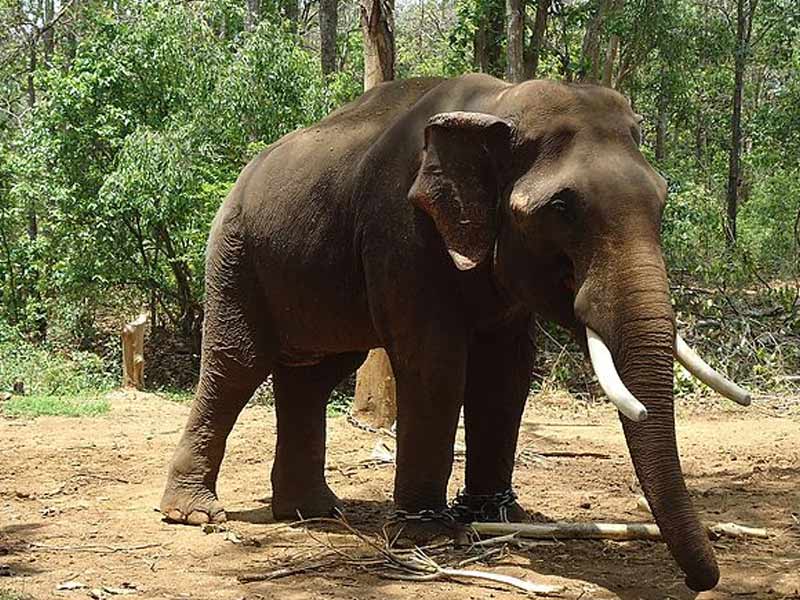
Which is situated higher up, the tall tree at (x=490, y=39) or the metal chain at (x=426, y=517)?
the tall tree at (x=490, y=39)

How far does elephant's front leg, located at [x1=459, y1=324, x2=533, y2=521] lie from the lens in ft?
20.4

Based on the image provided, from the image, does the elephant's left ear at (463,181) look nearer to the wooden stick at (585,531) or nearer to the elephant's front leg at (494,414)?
the elephant's front leg at (494,414)

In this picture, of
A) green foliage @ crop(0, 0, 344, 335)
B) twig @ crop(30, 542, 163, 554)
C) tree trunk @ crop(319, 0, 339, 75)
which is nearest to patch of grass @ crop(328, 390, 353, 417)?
green foliage @ crop(0, 0, 344, 335)

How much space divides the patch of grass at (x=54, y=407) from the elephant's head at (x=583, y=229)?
23.8 ft

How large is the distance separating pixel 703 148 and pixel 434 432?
29926 mm

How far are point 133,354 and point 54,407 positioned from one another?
10.0ft

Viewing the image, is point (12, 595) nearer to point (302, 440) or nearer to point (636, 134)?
point (302, 440)

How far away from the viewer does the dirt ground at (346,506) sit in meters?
5.08

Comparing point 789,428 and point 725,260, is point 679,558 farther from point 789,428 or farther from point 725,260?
point 725,260

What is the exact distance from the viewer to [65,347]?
19.5 metres

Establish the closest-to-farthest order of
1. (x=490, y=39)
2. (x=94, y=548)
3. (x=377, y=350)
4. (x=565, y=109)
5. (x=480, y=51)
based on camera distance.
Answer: (x=565, y=109) < (x=94, y=548) < (x=377, y=350) < (x=480, y=51) < (x=490, y=39)

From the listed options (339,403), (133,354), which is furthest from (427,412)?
(133,354)

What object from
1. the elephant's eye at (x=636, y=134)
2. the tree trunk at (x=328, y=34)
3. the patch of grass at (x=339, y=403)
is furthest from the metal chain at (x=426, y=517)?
the tree trunk at (x=328, y=34)

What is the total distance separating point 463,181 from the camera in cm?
544
